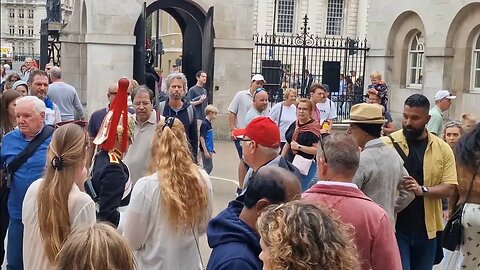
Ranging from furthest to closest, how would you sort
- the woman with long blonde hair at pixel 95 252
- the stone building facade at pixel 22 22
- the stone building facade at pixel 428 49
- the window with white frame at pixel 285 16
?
the stone building facade at pixel 22 22
the window with white frame at pixel 285 16
the stone building facade at pixel 428 49
the woman with long blonde hair at pixel 95 252

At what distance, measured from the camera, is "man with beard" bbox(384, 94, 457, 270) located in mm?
5445

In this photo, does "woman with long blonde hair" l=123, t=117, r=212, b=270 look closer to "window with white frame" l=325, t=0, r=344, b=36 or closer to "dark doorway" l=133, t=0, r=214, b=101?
"dark doorway" l=133, t=0, r=214, b=101

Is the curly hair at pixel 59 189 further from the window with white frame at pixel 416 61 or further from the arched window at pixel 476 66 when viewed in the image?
the window with white frame at pixel 416 61

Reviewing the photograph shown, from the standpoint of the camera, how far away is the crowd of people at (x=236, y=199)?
2518mm

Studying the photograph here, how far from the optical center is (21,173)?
5316 mm

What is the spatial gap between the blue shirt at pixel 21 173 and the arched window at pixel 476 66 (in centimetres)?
1549

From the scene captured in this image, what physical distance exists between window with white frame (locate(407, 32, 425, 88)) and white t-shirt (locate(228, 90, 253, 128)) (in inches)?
421

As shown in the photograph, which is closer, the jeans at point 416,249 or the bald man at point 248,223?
the bald man at point 248,223

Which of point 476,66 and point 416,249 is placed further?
point 476,66

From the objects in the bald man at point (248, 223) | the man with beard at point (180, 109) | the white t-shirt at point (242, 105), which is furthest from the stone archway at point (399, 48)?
the bald man at point (248, 223)

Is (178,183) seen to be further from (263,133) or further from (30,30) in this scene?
(30,30)

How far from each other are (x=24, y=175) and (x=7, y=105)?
1.67 meters

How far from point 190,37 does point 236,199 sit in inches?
630

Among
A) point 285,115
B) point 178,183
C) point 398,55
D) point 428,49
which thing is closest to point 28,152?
point 178,183
